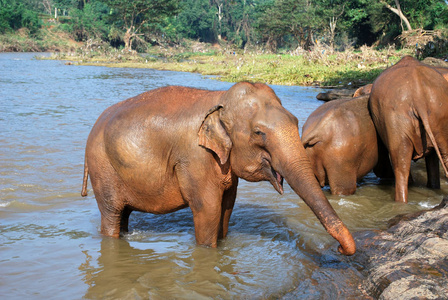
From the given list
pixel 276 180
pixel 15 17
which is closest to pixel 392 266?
pixel 276 180

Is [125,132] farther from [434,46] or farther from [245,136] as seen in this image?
[434,46]

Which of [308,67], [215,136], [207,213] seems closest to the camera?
[215,136]

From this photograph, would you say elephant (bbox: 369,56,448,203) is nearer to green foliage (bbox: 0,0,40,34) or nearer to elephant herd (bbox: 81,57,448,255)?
elephant herd (bbox: 81,57,448,255)

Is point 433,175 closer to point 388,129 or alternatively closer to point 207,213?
point 388,129

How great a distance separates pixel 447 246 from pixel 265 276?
1544 mm

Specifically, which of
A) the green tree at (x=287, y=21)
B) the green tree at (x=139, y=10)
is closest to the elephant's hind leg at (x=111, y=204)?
the green tree at (x=139, y=10)

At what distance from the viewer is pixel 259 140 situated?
384cm

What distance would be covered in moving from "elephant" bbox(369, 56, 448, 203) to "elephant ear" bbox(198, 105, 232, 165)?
3.02m

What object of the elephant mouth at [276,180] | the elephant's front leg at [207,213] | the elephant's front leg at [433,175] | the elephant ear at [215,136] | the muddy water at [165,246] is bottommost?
the muddy water at [165,246]

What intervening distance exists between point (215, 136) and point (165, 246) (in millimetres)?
1654

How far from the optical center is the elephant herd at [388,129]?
6051 mm

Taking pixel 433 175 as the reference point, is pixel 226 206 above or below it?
above

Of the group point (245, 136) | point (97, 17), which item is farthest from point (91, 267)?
point (97, 17)

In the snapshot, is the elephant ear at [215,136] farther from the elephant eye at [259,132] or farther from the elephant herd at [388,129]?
the elephant herd at [388,129]
